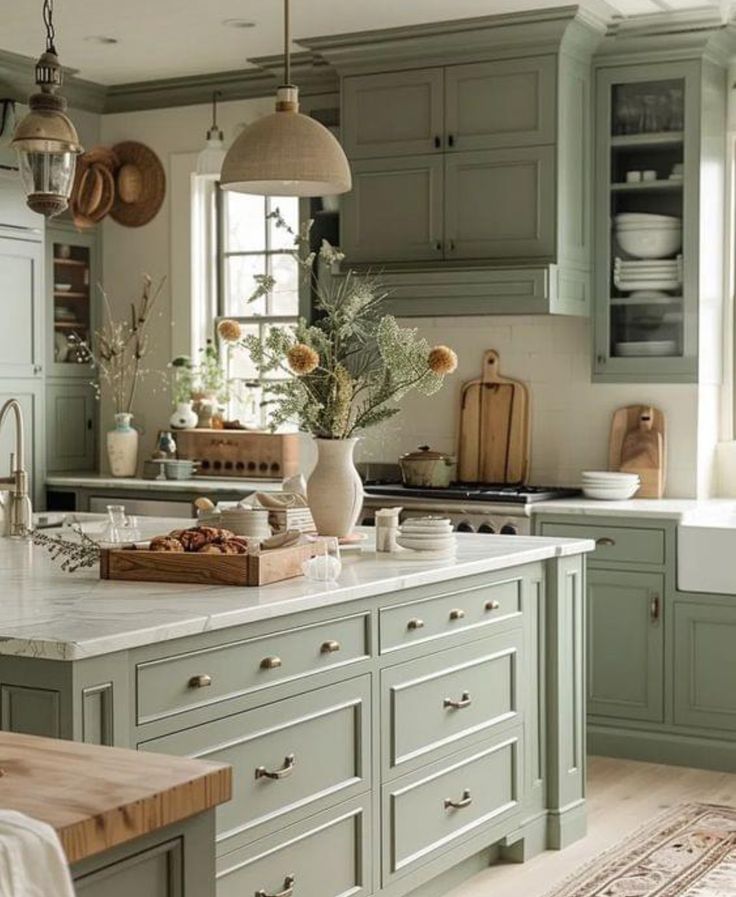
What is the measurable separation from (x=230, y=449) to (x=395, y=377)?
2.86m

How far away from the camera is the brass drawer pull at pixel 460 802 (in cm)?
413

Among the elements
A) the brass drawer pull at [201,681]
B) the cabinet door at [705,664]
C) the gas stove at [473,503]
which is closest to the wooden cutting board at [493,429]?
the gas stove at [473,503]

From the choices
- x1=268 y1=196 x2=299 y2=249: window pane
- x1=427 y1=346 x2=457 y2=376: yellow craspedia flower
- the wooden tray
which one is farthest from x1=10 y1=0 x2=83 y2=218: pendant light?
x1=268 y1=196 x2=299 y2=249: window pane

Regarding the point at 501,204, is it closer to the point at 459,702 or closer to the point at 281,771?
the point at 459,702

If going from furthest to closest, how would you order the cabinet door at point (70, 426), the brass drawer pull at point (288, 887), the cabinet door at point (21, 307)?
the cabinet door at point (70, 426)
the cabinet door at point (21, 307)
the brass drawer pull at point (288, 887)

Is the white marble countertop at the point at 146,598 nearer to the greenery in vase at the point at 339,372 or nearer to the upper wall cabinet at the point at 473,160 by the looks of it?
the greenery in vase at the point at 339,372

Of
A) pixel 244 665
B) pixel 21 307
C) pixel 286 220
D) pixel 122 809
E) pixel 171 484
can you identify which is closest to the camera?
pixel 122 809

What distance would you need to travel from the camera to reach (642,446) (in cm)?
638

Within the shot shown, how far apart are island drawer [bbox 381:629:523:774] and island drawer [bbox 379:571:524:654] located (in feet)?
0.20

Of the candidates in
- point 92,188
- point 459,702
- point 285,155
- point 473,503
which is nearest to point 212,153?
point 92,188

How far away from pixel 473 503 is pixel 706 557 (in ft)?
3.17

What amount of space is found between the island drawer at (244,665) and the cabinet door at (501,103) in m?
3.09

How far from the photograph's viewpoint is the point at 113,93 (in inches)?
303

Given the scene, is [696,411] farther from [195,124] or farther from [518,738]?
[195,124]
